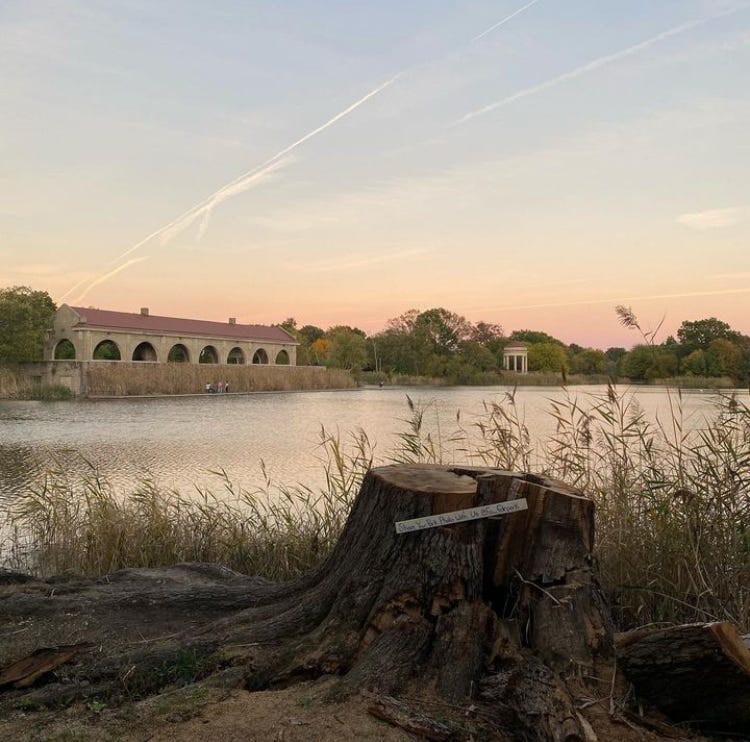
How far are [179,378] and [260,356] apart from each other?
28.6 m

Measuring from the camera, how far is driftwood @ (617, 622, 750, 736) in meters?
2.44

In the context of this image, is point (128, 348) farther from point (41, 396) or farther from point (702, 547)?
point (702, 547)

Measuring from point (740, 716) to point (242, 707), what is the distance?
6.35 ft

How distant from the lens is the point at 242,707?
256 cm

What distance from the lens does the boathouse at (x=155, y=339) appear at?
49.8m

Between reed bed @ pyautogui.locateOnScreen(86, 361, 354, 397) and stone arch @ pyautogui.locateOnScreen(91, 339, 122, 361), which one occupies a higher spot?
stone arch @ pyautogui.locateOnScreen(91, 339, 122, 361)

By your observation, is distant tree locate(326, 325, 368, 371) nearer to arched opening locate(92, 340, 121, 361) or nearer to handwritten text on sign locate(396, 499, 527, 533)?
arched opening locate(92, 340, 121, 361)

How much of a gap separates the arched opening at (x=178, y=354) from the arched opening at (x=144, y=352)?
6.71 ft

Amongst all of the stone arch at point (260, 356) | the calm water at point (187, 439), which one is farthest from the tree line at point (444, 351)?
the calm water at point (187, 439)

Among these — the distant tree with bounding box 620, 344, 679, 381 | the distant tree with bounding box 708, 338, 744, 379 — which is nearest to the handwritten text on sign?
the distant tree with bounding box 620, 344, 679, 381

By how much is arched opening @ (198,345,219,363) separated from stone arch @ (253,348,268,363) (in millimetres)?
5165

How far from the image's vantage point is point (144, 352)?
5675 cm

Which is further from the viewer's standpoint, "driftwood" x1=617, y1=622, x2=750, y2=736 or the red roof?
the red roof

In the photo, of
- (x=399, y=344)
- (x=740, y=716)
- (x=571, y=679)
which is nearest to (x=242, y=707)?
(x=571, y=679)
